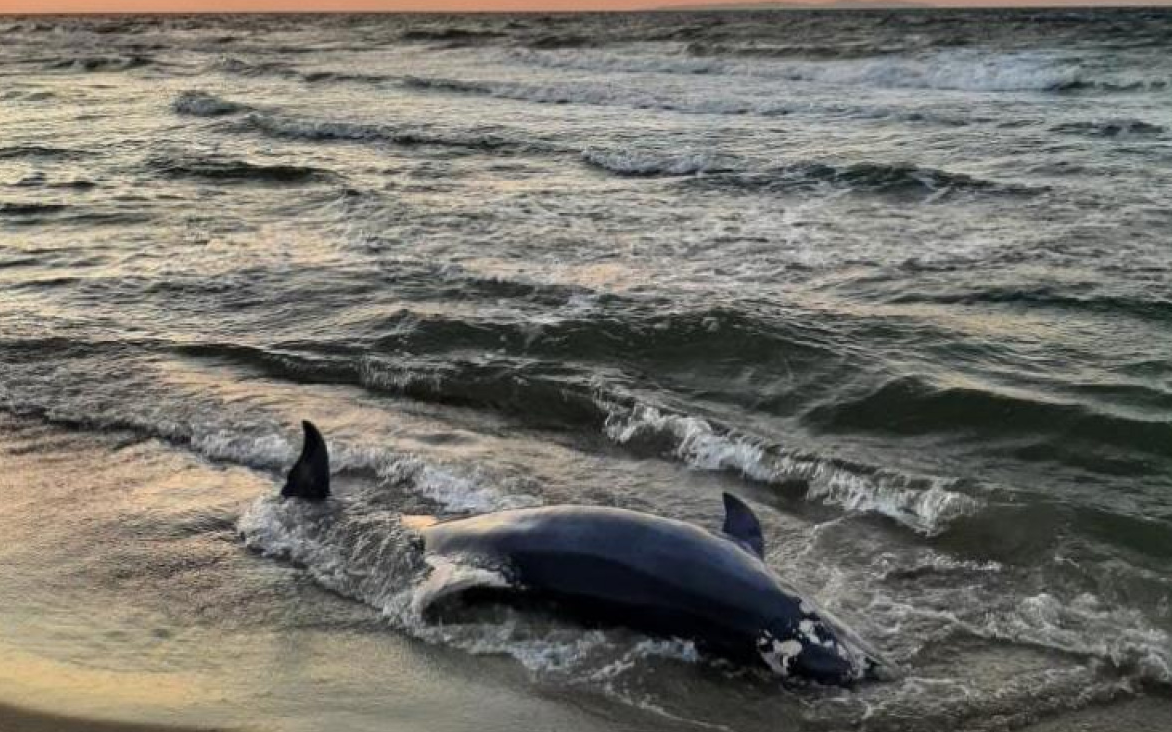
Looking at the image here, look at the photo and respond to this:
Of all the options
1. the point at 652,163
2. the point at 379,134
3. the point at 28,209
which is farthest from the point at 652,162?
the point at 28,209

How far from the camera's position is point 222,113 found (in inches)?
1093

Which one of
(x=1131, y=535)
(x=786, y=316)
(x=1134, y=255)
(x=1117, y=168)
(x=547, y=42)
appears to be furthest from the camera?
(x=547, y=42)

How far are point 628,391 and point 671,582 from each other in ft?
11.2

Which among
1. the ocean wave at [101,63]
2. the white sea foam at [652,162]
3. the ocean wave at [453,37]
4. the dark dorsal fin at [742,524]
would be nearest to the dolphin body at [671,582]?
the dark dorsal fin at [742,524]

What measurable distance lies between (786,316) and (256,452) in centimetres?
443

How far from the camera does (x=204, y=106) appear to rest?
28.4 metres

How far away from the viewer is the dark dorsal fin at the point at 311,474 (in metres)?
6.16

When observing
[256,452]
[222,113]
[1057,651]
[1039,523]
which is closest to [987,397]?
[1039,523]

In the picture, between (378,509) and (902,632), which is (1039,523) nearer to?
(902,632)

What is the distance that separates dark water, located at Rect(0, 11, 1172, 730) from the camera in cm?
494

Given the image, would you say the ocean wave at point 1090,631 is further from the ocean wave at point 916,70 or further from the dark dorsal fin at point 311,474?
the ocean wave at point 916,70

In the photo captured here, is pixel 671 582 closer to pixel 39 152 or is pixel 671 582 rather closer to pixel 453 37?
pixel 39 152

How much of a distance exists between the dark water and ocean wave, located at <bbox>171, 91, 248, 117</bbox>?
8315mm

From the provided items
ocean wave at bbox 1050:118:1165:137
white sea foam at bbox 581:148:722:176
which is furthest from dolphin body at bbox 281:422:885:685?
ocean wave at bbox 1050:118:1165:137
